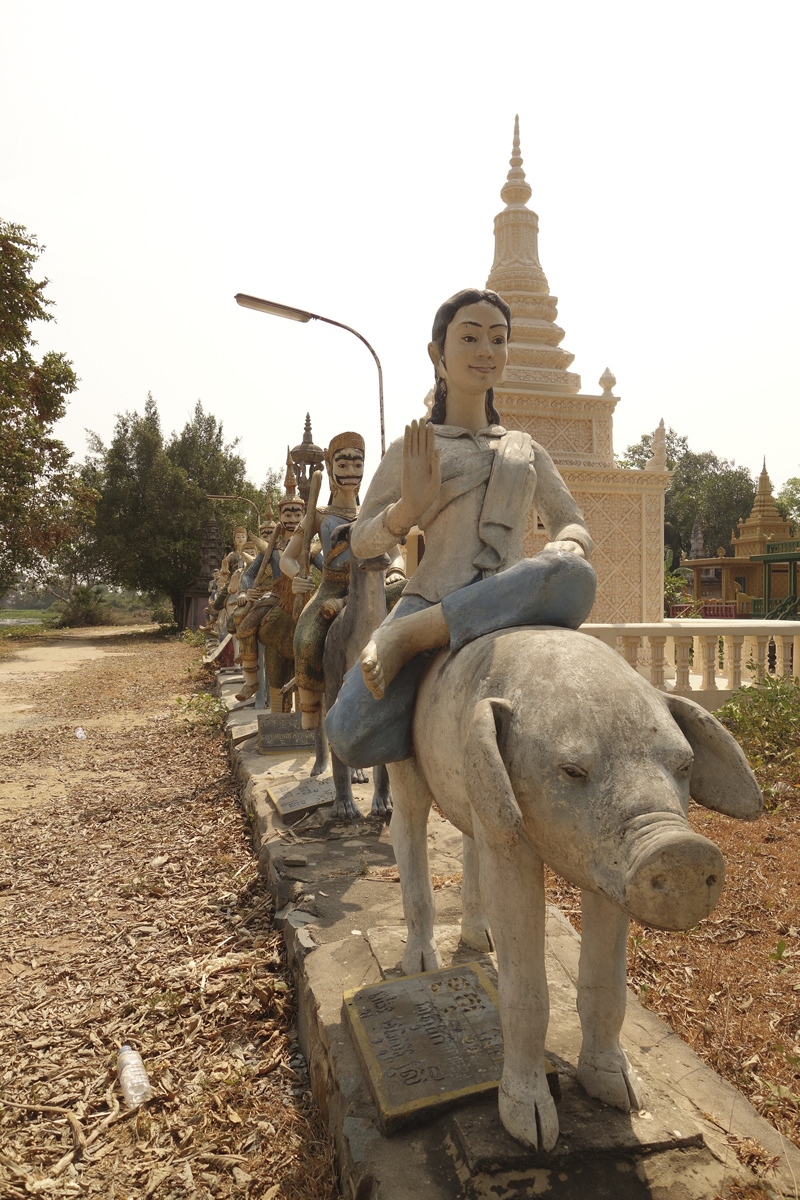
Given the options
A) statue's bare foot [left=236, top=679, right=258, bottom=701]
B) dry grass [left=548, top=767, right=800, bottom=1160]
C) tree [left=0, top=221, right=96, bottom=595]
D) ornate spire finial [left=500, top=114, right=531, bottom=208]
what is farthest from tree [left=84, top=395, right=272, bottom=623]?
dry grass [left=548, top=767, right=800, bottom=1160]

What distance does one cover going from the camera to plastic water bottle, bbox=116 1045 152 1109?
256cm

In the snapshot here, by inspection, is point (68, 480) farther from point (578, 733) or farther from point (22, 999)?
point (578, 733)

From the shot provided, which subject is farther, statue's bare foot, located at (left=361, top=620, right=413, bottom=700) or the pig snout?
statue's bare foot, located at (left=361, top=620, right=413, bottom=700)

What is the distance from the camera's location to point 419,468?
218 cm

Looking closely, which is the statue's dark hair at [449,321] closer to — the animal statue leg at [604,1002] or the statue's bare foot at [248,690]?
the animal statue leg at [604,1002]

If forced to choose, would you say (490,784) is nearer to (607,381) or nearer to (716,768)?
(716,768)

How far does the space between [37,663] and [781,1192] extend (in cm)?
2025

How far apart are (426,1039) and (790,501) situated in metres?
42.9

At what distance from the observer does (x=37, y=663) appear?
19.1 metres

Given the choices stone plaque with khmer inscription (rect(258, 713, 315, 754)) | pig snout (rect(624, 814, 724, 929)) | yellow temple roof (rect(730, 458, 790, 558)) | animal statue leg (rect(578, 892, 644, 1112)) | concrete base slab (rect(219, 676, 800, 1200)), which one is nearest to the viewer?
pig snout (rect(624, 814, 724, 929))

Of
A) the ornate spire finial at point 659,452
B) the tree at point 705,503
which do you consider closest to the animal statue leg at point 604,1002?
the ornate spire finial at point 659,452

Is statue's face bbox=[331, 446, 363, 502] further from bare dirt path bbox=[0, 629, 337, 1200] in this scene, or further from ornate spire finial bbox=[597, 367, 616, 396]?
ornate spire finial bbox=[597, 367, 616, 396]

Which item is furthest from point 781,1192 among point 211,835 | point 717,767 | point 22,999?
point 211,835

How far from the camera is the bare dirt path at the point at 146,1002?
2.27 meters
